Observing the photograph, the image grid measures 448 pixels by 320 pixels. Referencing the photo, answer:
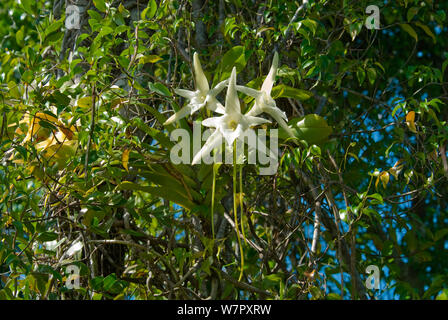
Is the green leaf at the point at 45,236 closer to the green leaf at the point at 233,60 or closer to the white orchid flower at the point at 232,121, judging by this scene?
the white orchid flower at the point at 232,121

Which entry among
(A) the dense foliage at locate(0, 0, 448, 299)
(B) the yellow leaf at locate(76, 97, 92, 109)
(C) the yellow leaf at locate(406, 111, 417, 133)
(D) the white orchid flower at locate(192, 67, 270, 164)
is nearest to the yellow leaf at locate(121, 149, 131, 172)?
(A) the dense foliage at locate(0, 0, 448, 299)

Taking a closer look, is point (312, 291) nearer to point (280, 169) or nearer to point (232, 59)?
point (280, 169)

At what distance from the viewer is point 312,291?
4.09 ft

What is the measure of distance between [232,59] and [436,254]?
1633 millimetres

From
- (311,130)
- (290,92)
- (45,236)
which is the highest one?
(290,92)

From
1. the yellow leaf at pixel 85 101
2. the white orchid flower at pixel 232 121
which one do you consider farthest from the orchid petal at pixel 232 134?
the yellow leaf at pixel 85 101

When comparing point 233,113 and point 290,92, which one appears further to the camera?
point 290,92

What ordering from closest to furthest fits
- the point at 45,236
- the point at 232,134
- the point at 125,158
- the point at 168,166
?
the point at 232,134 → the point at 45,236 → the point at 125,158 → the point at 168,166

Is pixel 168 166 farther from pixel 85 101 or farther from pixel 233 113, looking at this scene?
pixel 233 113

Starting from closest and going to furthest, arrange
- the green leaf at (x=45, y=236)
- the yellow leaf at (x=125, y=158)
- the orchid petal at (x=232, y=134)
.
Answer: the orchid petal at (x=232, y=134) → the green leaf at (x=45, y=236) → the yellow leaf at (x=125, y=158)

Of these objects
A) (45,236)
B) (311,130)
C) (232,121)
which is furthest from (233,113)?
(45,236)

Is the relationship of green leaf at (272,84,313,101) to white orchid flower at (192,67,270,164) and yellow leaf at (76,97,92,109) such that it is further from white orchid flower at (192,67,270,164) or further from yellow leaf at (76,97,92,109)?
yellow leaf at (76,97,92,109)
